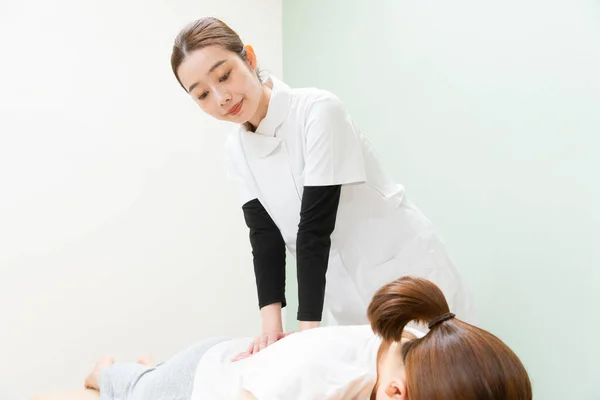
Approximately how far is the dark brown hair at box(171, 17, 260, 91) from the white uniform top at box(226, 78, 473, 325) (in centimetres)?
17

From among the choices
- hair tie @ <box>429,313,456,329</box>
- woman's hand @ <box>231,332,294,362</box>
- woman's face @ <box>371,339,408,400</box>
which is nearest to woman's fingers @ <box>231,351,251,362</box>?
woman's hand @ <box>231,332,294,362</box>

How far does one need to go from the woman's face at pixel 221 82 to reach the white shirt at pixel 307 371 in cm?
57

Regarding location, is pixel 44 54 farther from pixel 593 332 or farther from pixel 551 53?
pixel 593 332

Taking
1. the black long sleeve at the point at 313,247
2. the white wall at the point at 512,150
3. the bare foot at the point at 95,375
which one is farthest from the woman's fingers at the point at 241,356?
the white wall at the point at 512,150

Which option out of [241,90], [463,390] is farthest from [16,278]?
[463,390]

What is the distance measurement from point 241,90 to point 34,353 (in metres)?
1.55

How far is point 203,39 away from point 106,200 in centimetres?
132

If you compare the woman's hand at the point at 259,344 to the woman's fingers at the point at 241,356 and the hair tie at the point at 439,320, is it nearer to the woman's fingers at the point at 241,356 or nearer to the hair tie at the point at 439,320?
the woman's fingers at the point at 241,356

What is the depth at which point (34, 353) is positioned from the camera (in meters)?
2.32

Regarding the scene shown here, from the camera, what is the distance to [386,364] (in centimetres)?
110

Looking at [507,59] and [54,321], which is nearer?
[507,59]

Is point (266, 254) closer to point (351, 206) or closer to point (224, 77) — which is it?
point (351, 206)

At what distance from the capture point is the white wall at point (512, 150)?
164 centimetres

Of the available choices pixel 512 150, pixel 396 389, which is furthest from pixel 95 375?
pixel 512 150
